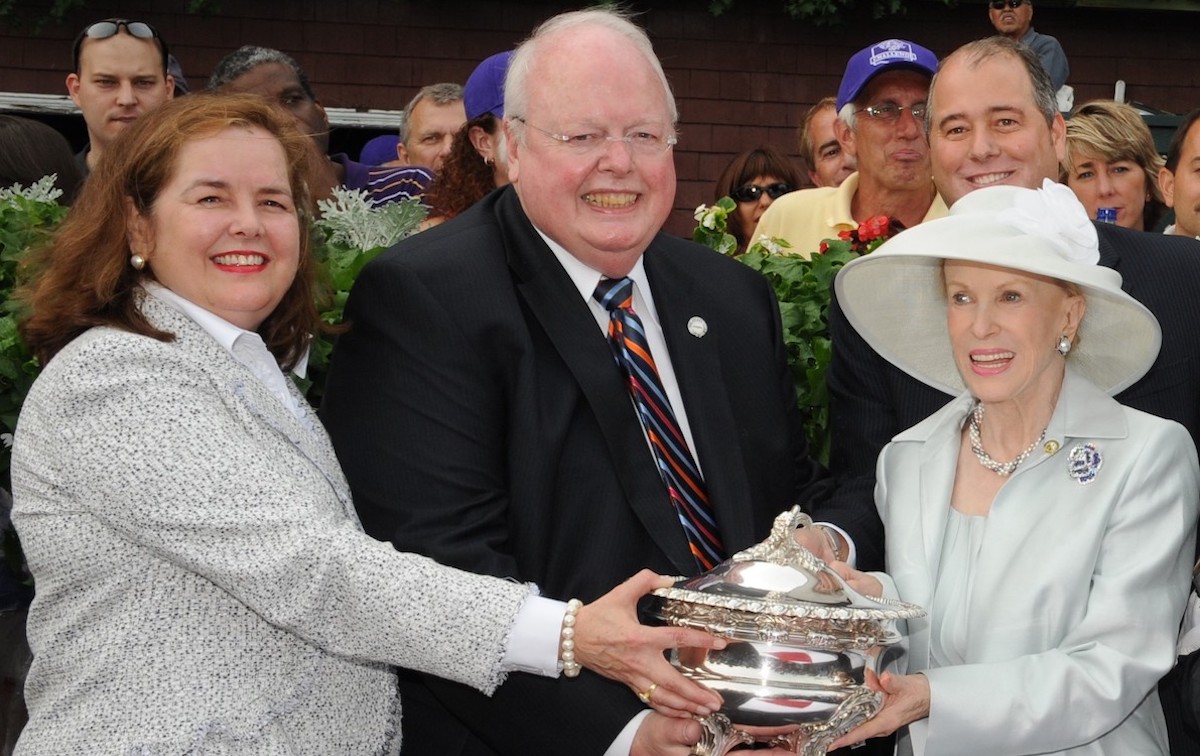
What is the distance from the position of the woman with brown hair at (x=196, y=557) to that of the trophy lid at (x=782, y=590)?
0.11 m

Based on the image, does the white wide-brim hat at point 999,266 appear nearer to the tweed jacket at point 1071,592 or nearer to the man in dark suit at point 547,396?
the tweed jacket at point 1071,592

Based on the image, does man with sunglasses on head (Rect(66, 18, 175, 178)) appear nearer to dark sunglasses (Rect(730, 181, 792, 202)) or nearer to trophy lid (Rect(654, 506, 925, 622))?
dark sunglasses (Rect(730, 181, 792, 202))

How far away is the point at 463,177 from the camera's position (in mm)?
5316

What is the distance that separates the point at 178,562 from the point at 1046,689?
1739 mm

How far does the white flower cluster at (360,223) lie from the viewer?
15.7ft

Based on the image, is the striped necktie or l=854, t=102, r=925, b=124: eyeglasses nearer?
the striped necktie

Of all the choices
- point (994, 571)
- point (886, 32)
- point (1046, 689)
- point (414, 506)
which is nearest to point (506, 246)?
point (414, 506)

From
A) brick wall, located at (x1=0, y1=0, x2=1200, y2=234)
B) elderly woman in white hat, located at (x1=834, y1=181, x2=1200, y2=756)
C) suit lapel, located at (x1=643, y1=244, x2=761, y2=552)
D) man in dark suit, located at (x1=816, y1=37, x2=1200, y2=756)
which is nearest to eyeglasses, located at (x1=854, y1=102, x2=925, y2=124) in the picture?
man in dark suit, located at (x1=816, y1=37, x2=1200, y2=756)

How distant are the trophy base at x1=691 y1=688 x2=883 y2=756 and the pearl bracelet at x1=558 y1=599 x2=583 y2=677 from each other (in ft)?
0.95

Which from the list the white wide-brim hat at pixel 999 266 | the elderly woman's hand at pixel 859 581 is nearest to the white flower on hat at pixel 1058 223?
the white wide-brim hat at pixel 999 266

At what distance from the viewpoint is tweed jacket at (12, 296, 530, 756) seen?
283cm

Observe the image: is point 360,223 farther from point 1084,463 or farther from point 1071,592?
point 1071,592

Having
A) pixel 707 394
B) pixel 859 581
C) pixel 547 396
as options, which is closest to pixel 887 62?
pixel 707 394

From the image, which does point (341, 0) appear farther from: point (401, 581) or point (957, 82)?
point (401, 581)
